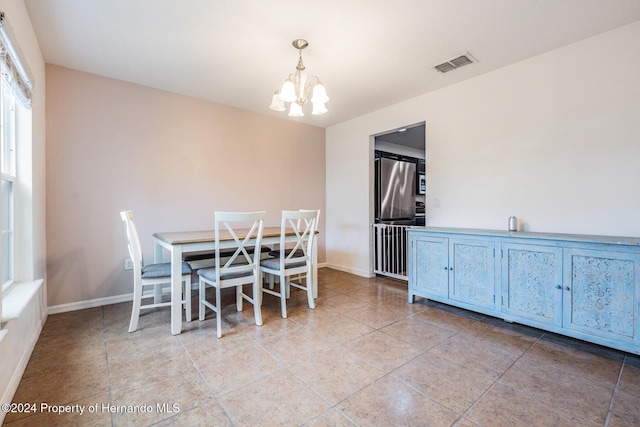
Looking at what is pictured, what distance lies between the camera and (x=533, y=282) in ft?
7.61

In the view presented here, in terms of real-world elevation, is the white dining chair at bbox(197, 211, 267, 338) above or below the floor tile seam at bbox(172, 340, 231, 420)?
above

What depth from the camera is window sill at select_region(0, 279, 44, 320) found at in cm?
161

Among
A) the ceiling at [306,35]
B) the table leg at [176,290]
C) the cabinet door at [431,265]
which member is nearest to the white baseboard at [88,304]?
the table leg at [176,290]

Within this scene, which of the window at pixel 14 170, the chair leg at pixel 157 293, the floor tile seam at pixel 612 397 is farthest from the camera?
the chair leg at pixel 157 293

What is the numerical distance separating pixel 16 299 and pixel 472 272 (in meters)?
3.47

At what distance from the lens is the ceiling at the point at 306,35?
6.65ft

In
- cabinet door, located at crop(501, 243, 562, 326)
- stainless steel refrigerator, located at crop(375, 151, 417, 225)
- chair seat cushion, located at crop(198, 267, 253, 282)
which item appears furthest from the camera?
stainless steel refrigerator, located at crop(375, 151, 417, 225)

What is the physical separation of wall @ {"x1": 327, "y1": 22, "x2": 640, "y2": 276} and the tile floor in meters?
1.08

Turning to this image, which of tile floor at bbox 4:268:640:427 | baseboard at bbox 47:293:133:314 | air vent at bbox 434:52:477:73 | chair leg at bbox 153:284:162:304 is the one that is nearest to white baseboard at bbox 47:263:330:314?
baseboard at bbox 47:293:133:314

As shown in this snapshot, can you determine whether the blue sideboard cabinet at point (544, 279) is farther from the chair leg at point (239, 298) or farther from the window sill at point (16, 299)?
the window sill at point (16, 299)

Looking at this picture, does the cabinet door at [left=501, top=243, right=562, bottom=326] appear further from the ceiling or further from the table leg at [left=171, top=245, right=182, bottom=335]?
the table leg at [left=171, top=245, right=182, bottom=335]

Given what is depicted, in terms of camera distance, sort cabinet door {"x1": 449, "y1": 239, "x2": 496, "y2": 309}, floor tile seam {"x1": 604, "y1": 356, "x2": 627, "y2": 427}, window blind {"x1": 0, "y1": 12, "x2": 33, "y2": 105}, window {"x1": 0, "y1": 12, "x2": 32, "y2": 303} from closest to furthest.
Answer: floor tile seam {"x1": 604, "y1": 356, "x2": 627, "y2": 427}
window blind {"x1": 0, "y1": 12, "x2": 33, "y2": 105}
window {"x1": 0, "y1": 12, "x2": 32, "y2": 303}
cabinet door {"x1": 449, "y1": 239, "x2": 496, "y2": 309}

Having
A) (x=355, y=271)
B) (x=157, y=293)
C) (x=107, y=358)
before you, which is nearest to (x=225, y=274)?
(x=107, y=358)

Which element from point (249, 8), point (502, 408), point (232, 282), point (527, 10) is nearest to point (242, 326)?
point (232, 282)
